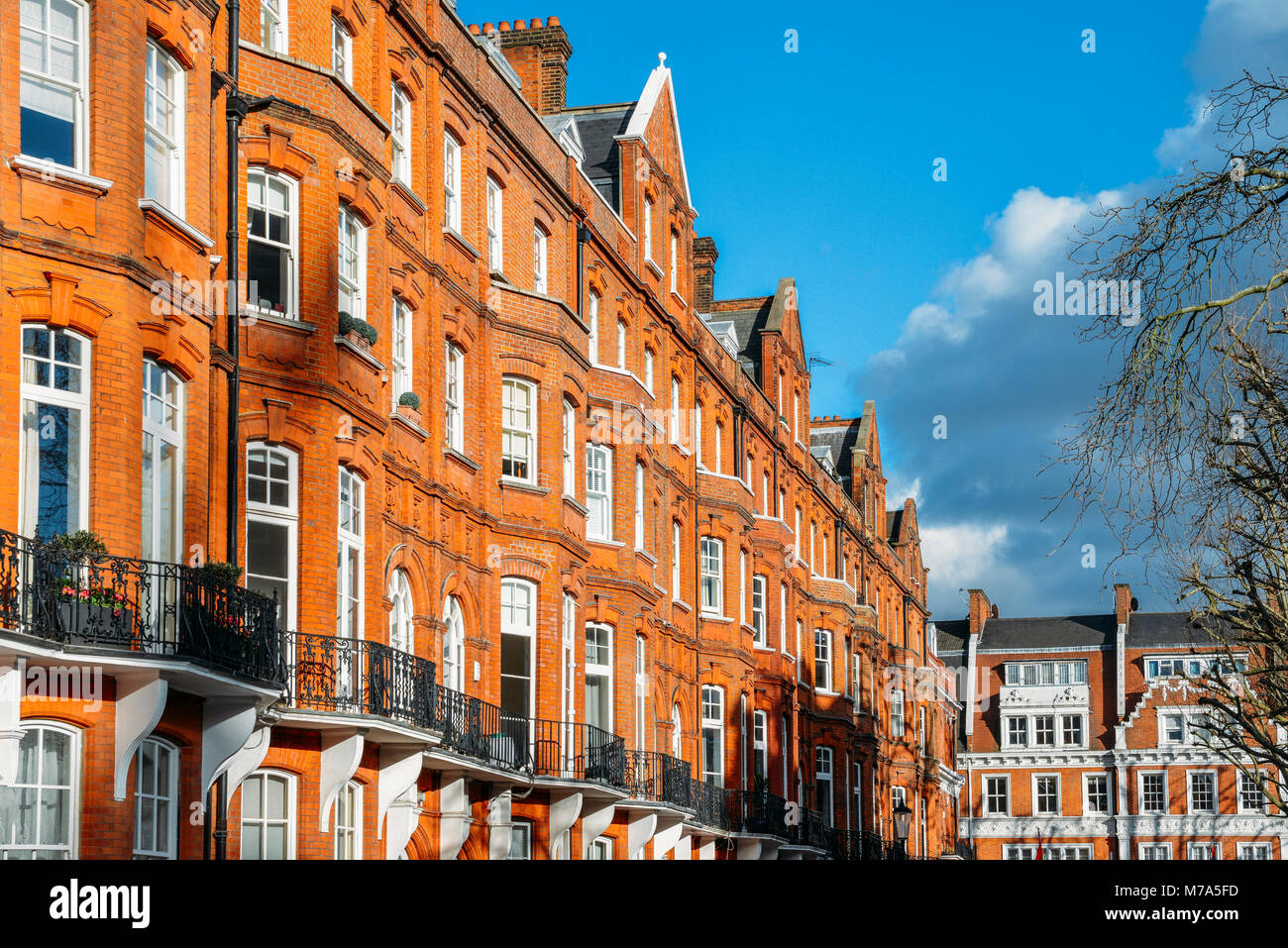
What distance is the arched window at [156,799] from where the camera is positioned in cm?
1788

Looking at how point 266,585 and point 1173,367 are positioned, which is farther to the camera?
point 266,585

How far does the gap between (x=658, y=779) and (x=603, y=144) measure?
617 inches

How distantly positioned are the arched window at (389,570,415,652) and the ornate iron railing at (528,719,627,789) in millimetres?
3995

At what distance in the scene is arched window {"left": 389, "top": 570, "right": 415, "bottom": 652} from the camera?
84.8 feet

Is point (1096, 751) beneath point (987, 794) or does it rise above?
above

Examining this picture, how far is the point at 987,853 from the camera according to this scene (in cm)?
8819

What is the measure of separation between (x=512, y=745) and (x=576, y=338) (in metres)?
8.46

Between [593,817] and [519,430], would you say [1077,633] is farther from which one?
[519,430]

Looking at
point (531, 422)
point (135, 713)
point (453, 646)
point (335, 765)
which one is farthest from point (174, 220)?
point (531, 422)

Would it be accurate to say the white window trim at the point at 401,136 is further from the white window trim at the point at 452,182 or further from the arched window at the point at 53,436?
the arched window at the point at 53,436

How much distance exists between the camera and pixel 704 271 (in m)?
57.1

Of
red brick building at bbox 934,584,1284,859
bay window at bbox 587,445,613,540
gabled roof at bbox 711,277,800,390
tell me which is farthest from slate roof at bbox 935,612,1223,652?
bay window at bbox 587,445,613,540

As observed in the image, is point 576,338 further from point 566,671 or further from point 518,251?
point 566,671
